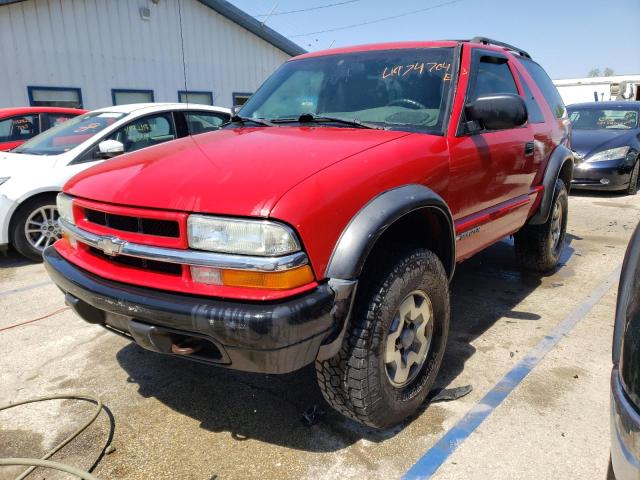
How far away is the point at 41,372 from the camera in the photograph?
123 inches

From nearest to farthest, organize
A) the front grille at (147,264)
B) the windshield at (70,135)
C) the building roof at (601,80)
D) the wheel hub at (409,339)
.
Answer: the front grille at (147,264)
the wheel hub at (409,339)
the windshield at (70,135)
the building roof at (601,80)

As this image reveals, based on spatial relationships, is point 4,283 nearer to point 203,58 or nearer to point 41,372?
point 41,372

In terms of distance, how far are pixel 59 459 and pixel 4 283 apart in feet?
10.2

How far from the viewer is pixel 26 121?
307 inches

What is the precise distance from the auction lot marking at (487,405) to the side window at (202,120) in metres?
4.55

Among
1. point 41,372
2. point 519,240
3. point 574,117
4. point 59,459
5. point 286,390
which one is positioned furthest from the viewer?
point 574,117

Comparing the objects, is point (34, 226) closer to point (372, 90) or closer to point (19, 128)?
point (19, 128)

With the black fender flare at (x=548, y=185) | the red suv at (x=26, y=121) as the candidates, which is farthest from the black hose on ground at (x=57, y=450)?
the red suv at (x=26, y=121)

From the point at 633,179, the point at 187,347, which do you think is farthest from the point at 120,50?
the point at 187,347

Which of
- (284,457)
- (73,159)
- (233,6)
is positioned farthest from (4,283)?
(233,6)

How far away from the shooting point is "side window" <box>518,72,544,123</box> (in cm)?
395

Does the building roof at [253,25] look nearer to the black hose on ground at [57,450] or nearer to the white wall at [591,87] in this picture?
the black hose on ground at [57,450]

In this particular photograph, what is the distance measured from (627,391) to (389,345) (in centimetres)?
115

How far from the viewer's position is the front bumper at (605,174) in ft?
28.9
